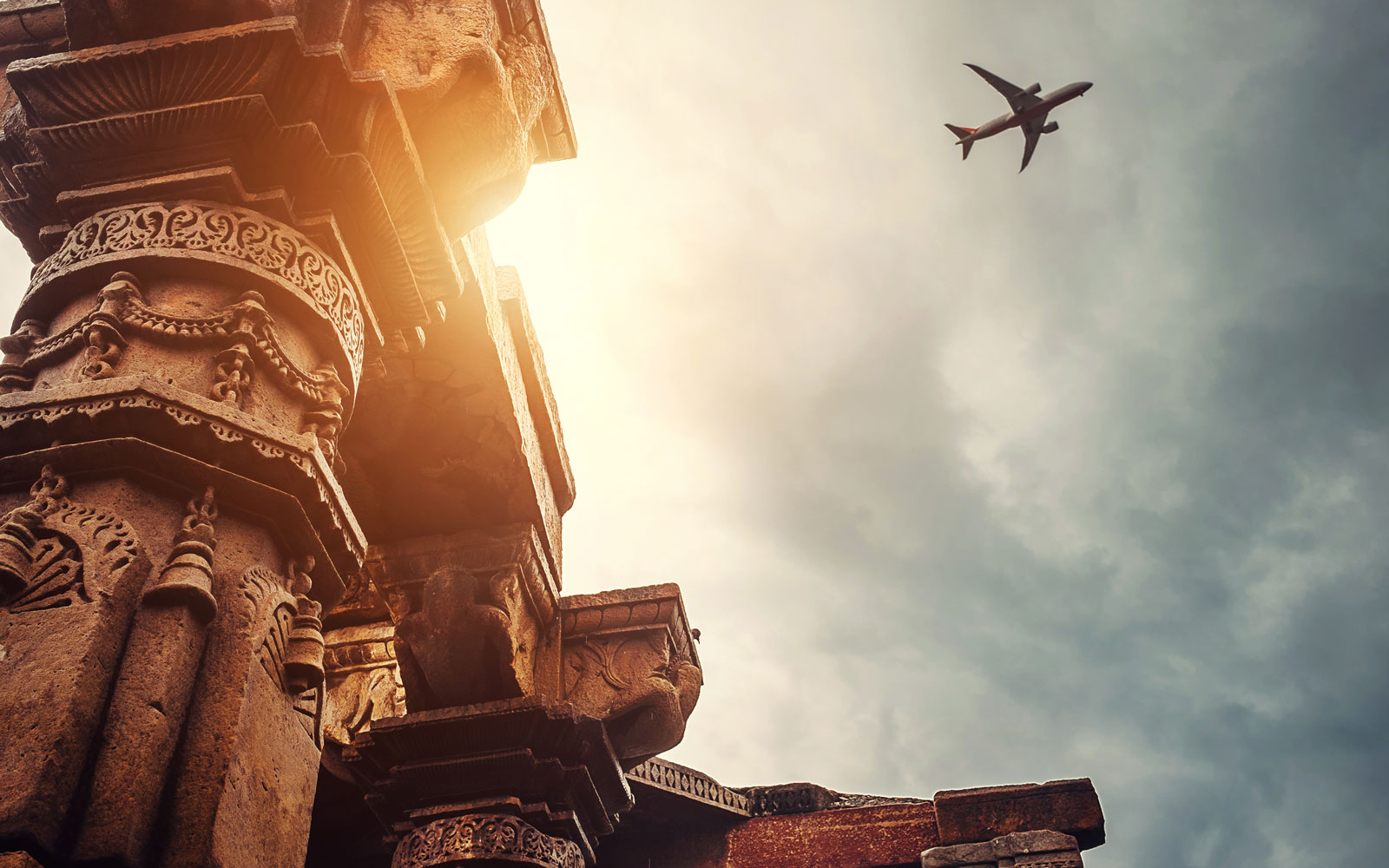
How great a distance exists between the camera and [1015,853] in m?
6.77

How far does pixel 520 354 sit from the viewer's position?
475 cm

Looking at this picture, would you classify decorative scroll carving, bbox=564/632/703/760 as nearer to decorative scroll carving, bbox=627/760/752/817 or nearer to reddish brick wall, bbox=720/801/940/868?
decorative scroll carving, bbox=627/760/752/817

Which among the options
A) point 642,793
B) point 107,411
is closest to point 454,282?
point 107,411

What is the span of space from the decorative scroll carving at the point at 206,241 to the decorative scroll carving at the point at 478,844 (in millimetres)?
2279

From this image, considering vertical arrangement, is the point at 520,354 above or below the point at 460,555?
above

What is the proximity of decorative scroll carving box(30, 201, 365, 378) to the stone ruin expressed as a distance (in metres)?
0.01

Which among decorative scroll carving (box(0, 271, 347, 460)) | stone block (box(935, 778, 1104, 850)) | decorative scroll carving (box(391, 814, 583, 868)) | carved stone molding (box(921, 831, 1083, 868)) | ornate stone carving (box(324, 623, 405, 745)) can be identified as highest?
ornate stone carving (box(324, 623, 405, 745))

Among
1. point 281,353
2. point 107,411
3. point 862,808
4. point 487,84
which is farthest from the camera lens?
point 862,808

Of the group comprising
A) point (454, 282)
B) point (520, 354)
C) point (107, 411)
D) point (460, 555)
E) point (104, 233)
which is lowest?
point (107, 411)

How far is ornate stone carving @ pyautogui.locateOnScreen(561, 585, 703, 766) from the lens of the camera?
4.75 meters

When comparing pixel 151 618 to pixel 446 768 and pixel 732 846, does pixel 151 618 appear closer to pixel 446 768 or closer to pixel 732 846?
pixel 446 768

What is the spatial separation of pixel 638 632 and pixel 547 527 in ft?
2.16

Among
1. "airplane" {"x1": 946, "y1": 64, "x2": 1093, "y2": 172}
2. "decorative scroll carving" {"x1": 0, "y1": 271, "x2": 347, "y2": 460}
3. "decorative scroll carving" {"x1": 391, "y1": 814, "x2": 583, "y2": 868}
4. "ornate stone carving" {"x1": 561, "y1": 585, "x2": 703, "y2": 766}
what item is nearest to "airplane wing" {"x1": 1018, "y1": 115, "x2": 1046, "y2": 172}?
"airplane" {"x1": 946, "y1": 64, "x2": 1093, "y2": 172}

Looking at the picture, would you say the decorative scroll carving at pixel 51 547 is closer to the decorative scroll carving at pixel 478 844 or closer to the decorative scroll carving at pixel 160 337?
the decorative scroll carving at pixel 160 337
